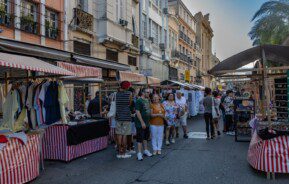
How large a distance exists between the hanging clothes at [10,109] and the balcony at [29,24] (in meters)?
7.31

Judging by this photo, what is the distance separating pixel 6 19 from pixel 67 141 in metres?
7.21

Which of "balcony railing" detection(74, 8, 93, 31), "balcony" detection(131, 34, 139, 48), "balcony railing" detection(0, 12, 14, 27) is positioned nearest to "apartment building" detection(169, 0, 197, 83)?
"balcony" detection(131, 34, 139, 48)

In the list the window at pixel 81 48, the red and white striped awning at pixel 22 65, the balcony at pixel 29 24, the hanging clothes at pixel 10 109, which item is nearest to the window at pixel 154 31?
the window at pixel 81 48

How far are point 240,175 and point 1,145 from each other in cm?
450

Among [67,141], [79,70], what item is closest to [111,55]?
[79,70]

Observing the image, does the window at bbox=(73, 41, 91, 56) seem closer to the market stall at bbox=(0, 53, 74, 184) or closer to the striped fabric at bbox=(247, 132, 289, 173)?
the market stall at bbox=(0, 53, 74, 184)

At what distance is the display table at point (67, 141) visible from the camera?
26.2 feet

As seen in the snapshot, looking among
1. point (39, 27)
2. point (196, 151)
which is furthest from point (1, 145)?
point (39, 27)

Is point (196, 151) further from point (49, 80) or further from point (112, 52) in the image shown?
point (112, 52)

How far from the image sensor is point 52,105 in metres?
7.73

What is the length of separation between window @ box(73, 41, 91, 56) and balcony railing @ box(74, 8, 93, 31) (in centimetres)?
86

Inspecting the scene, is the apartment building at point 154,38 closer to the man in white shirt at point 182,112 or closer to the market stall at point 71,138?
→ the man in white shirt at point 182,112

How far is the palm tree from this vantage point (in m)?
20.6

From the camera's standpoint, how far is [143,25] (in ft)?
91.1
